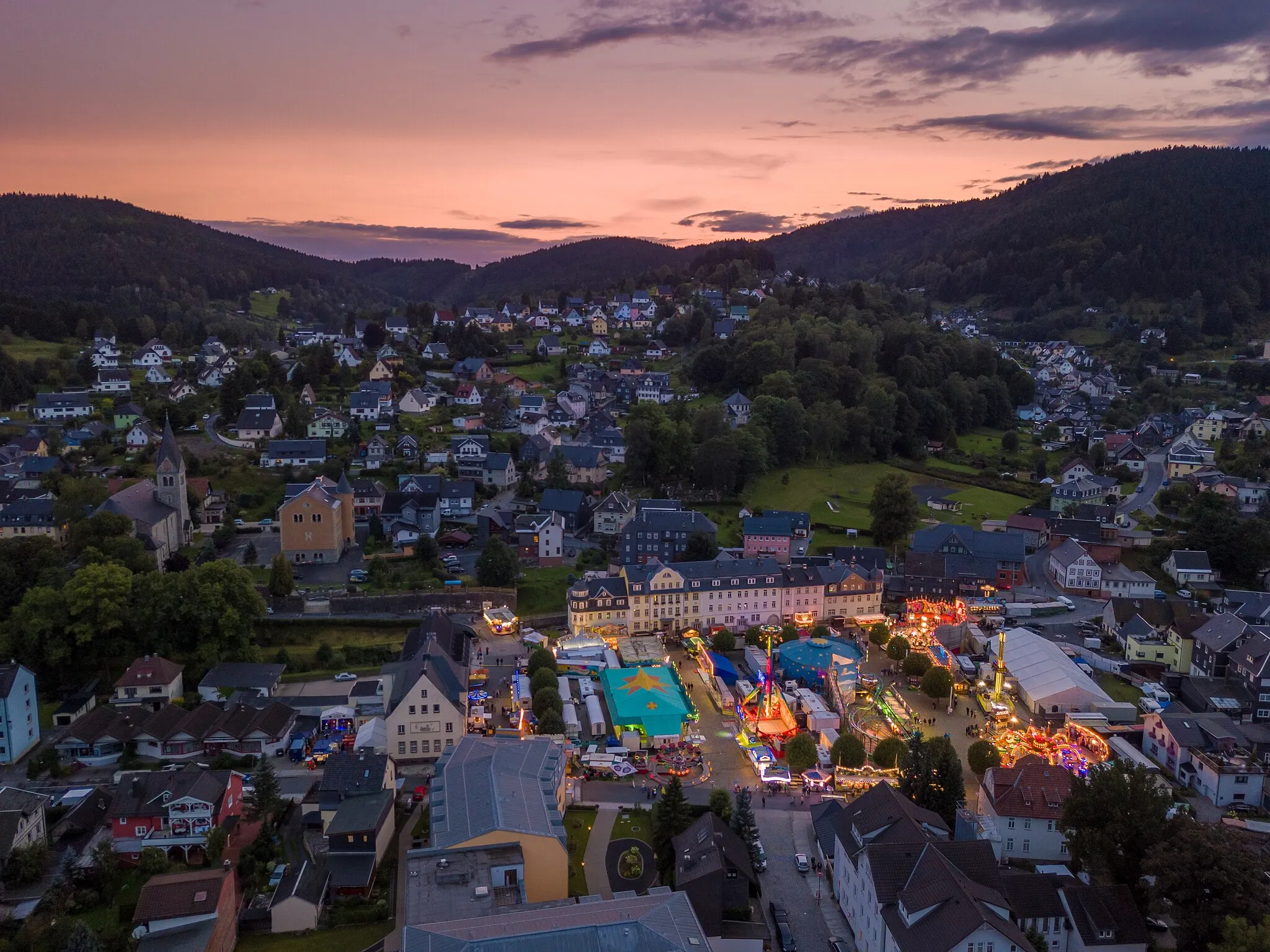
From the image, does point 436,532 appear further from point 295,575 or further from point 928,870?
point 928,870

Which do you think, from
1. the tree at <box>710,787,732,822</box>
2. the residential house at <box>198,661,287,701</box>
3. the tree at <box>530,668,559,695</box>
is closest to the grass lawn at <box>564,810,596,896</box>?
the tree at <box>710,787,732,822</box>

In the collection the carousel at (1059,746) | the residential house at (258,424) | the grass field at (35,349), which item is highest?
the grass field at (35,349)

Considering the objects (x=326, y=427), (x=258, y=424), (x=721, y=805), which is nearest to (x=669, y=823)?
(x=721, y=805)

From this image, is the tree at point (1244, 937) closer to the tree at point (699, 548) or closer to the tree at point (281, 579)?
the tree at point (699, 548)

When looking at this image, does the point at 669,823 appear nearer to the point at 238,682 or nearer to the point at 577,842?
the point at 577,842

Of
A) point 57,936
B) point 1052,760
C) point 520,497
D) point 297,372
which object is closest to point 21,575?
point 57,936

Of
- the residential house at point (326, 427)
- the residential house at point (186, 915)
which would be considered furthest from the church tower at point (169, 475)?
the residential house at point (186, 915)
